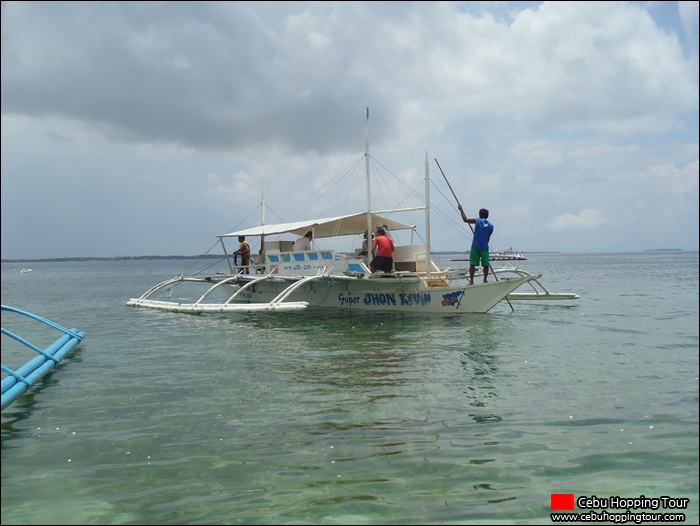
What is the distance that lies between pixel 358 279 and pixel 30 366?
1048 centimetres

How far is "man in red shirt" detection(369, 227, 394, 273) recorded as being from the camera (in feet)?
58.0

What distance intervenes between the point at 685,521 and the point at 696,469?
1.49m

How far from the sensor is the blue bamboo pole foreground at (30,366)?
24.0ft

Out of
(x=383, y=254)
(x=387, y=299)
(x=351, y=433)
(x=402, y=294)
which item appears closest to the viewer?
(x=351, y=433)

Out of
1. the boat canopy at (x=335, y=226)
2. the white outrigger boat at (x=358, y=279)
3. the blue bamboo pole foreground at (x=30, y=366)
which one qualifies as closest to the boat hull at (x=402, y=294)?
the white outrigger boat at (x=358, y=279)

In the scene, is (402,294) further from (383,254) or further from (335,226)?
(335,226)

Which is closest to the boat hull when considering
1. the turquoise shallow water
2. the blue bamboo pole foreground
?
the turquoise shallow water

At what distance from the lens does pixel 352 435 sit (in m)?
6.15

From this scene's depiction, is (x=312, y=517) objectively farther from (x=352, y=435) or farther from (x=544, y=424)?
(x=544, y=424)

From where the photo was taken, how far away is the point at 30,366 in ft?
29.9

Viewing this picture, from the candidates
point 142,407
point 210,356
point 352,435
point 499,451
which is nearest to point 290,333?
point 210,356

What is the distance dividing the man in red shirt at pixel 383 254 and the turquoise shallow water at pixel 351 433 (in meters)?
5.44

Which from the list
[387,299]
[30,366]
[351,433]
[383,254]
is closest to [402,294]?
[387,299]

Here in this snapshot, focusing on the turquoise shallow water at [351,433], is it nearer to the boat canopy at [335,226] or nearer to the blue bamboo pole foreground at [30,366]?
the blue bamboo pole foreground at [30,366]
